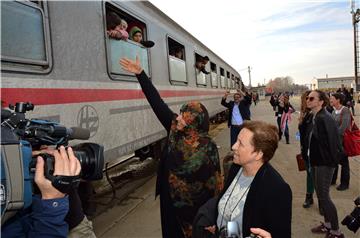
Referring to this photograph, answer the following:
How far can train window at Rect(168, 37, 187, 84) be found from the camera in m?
7.49

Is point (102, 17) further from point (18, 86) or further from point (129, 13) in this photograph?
point (18, 86)

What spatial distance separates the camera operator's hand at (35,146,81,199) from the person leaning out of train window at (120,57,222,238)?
1795 millimetres

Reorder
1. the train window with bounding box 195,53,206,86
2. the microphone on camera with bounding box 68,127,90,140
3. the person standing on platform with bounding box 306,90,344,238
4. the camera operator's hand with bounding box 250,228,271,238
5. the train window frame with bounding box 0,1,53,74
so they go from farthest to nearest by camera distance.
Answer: the train window with bounding box 195,53,206,86
the person standing on platform with bounding box 306,90,344,238
the train window frame with bounding box 0,1,53,74
the camera operator's hand with bounding box 250,228,271,238
the microphone on camera with bounding box 68,127,90,140

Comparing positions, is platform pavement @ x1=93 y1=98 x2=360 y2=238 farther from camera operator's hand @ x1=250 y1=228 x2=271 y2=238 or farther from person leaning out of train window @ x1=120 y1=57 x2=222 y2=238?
camera operator's hand @ x1=250 y1=228 x2=271 y2=238

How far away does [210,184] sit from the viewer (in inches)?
126

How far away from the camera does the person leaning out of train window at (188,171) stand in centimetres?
316

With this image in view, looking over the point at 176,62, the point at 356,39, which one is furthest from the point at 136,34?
the point at 356,39

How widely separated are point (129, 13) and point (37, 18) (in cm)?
218

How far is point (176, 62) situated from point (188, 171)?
16.2ft

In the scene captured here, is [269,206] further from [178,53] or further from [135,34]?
[178,53]

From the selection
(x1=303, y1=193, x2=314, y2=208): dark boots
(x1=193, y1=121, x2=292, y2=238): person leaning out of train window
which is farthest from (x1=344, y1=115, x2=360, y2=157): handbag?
(x1=193, y1=121, x2=292, y2=238): person leaning out of train window

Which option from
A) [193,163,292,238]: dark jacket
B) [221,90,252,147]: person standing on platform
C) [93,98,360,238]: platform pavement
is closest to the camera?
[193,163,292,238]: dark jacket

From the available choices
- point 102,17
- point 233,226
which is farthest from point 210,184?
point 102,17

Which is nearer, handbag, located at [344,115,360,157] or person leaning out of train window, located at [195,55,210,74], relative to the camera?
handbag, located at [344,115,360,157]
